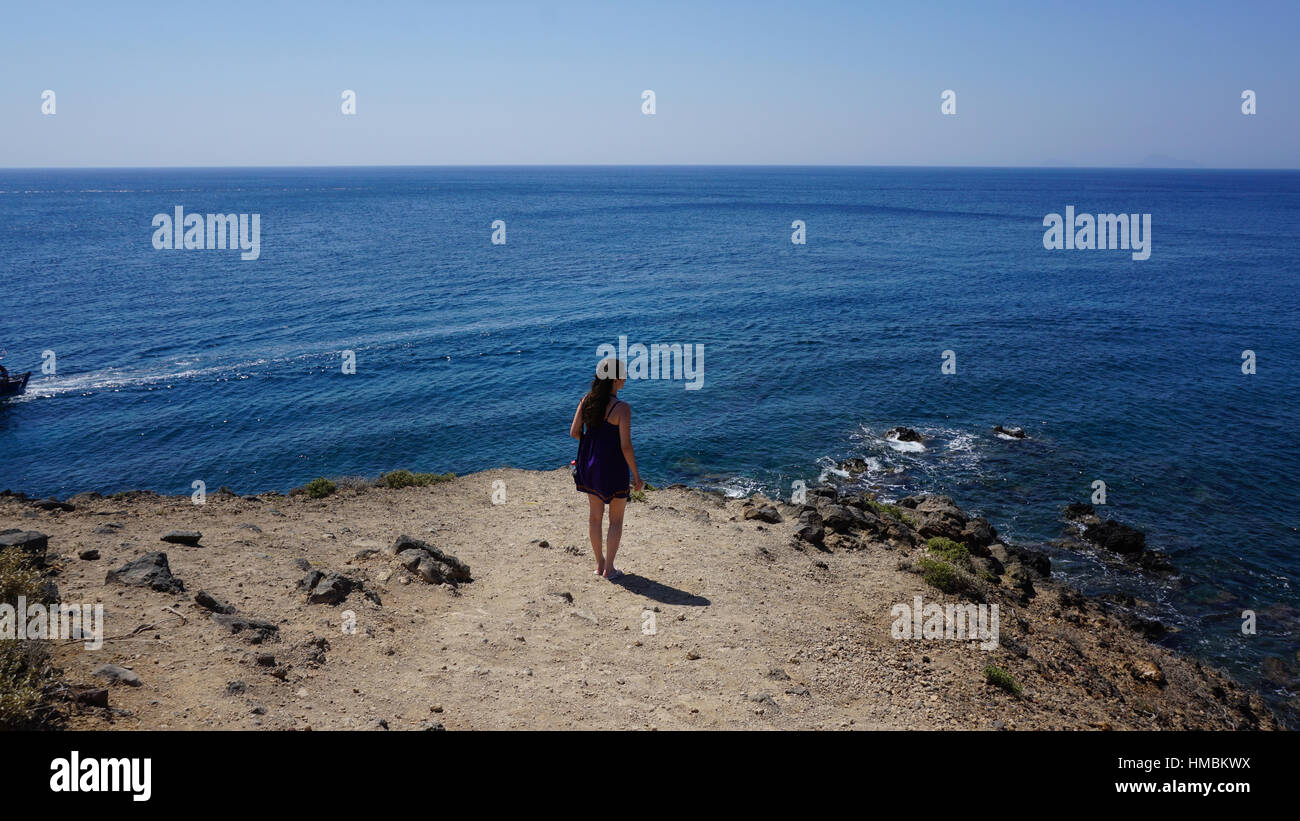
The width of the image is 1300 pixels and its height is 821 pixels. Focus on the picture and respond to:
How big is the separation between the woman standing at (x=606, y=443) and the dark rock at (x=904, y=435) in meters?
23.1

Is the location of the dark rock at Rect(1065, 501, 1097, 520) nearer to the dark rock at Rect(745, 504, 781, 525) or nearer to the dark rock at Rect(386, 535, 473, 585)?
the dark rock at Rect(745, 504, 781, 525)

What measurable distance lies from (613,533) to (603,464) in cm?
167

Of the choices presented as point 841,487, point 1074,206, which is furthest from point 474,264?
Answer: point 1074,206

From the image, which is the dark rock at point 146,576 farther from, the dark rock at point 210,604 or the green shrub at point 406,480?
the green shrub at point 406,480

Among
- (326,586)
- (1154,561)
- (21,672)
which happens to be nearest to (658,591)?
(326,586)

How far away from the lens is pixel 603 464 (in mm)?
11664

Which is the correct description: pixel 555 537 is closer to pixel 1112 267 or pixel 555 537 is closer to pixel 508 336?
pixel 508 336

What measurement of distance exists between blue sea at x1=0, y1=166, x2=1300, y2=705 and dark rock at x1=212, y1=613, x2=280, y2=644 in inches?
761

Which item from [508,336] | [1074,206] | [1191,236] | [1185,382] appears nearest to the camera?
[1185,382]

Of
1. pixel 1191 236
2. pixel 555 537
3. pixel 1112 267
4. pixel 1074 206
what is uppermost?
pixel 1074 206

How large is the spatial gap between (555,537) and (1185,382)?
3723 cm

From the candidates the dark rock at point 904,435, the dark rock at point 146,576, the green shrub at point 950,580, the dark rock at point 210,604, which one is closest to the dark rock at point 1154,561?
the dark rock at point 904,435

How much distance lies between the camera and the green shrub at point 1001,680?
1132 cm

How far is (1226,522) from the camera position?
2488 cm
